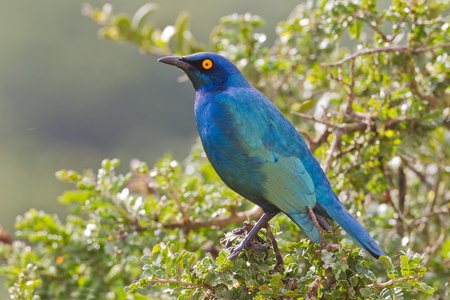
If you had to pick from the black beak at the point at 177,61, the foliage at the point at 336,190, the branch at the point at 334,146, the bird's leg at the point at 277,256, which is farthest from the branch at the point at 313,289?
the black beak at the point at 177,61

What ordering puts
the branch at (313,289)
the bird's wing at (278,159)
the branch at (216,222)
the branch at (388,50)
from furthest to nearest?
the branch at (216,222), the branch at (388,50), the bird's wing at (278,159), the branch at (313,289)

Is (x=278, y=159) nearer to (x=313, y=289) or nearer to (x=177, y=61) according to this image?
(x=177, y=61)

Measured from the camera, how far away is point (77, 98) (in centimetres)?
2367

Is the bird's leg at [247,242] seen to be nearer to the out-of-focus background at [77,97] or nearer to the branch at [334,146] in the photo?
the branch at [334,146]

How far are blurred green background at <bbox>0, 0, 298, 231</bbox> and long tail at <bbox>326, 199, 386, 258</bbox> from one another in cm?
1308

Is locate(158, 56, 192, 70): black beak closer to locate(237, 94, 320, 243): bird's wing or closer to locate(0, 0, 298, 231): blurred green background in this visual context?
locate(237, 94, 320, 243): bird's wing

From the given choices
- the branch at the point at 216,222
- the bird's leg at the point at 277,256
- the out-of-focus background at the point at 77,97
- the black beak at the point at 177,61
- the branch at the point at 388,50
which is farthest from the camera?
the out-of-focus background at the point at 77,97

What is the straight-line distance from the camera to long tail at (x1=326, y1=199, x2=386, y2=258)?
258 cm

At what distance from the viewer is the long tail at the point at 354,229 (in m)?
2.58

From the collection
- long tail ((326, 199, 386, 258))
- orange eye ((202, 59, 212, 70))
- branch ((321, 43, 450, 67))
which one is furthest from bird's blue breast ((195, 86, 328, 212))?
branch ((321, 43, 450, 67))

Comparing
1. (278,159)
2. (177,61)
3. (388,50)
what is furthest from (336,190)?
(177,61)

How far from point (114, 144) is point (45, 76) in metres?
4.91

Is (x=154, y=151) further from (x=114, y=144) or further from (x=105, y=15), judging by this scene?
(x=105, y=15)

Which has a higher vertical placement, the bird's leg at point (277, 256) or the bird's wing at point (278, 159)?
the bird's wing at point (278, 159)
